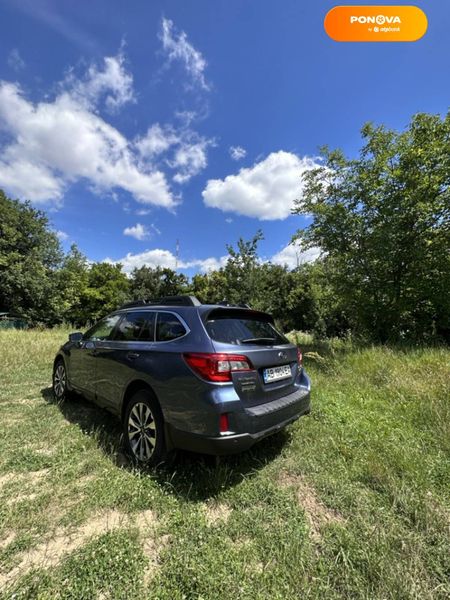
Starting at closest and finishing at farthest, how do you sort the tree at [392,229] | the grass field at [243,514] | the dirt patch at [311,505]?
the grass field at [243,514] < the dirt patch at [311,505] < the tree at [392,229]

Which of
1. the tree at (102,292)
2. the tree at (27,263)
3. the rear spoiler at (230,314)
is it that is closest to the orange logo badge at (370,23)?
the rear spoiler at (230,314)

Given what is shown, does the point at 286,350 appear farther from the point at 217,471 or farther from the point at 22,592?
the point at 22,592

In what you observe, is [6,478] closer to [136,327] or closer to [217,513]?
[136,327]

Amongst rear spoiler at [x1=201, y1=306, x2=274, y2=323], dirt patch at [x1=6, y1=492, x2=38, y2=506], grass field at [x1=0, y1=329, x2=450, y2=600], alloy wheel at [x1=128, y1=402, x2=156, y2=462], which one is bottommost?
grass field at [x1=0, y1=329, x2=450, y2=600]

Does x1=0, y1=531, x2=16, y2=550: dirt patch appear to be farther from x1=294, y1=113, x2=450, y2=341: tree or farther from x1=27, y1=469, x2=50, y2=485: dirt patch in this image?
x1=294, y1=113, x2=450, y2=341: tree

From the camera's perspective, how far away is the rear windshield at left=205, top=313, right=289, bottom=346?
275 cm

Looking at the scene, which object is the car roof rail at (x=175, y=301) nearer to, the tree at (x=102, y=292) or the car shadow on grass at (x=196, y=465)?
the car shadow on grass at (x=196, y=465)

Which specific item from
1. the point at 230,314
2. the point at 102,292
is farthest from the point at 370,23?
the point at 102,292

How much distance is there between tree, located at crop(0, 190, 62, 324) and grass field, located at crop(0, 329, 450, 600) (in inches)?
938

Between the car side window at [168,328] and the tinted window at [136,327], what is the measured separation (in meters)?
0.12

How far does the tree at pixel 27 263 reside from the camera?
23.2 metres

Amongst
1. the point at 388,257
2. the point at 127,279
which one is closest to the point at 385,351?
the point at 388,257

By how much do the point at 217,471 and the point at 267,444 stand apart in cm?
85

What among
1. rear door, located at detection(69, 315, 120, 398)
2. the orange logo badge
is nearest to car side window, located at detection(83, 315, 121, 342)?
rear door, located at detection(69, 315, 120, 398)
